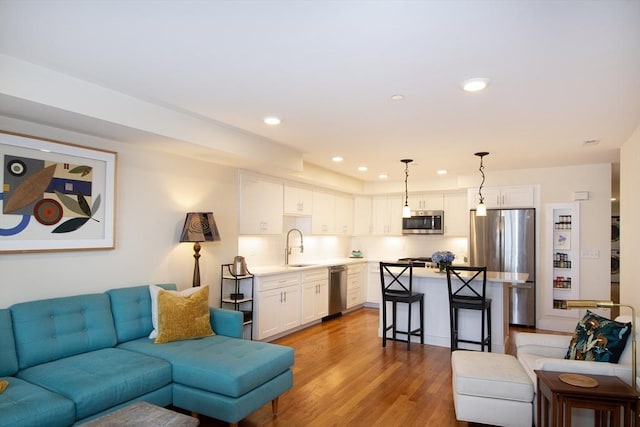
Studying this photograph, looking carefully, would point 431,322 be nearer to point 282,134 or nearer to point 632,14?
point 282,134

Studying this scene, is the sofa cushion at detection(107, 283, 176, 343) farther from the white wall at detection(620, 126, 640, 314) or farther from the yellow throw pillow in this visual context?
the white wall at detection(620, 126, 640, 314)

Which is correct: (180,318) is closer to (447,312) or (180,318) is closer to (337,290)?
(447,312)

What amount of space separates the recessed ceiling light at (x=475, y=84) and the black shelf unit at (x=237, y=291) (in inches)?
124

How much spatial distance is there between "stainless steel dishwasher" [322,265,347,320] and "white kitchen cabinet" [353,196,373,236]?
4.69 ft

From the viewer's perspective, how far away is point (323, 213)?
691 centimetres

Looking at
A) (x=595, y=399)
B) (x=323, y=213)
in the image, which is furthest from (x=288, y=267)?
(x=595, y=399)

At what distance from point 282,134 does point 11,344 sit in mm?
2882

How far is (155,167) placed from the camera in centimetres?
397

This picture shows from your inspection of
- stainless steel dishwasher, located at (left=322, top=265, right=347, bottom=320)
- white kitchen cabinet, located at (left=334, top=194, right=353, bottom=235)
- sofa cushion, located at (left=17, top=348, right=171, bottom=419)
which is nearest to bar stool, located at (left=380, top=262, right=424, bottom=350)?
stainless steel dishwasher, located at (left=322, top=265, right=347, bottom=320)

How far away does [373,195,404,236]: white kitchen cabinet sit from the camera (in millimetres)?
7836

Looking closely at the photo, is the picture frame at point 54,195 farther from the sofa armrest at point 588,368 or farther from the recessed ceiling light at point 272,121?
the sofa armrest at point 588,368

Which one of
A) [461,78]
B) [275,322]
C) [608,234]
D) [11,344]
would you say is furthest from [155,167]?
[608,234]

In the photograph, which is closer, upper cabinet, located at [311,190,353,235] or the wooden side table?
the wooden side table

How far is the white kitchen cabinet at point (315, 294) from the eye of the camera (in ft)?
18.8
